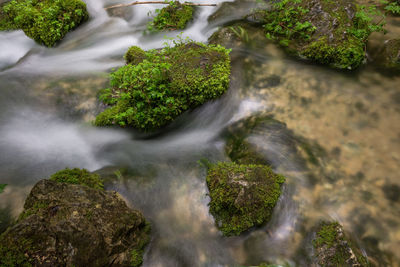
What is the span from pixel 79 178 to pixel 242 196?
2214mm

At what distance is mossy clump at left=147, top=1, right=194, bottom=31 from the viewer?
6684 mm

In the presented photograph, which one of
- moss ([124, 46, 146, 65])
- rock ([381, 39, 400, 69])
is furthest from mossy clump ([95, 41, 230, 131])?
rock ([381, 39, 400, 69])

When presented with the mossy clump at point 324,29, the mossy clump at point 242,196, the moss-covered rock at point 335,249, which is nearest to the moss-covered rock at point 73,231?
the mossy clump at point 242,196

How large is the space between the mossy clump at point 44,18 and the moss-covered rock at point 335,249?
7015mm

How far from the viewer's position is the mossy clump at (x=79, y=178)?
11.3 ft

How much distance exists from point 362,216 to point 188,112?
304cm

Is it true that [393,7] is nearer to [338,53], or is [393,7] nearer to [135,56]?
[338,53]

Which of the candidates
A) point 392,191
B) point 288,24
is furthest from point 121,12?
point 392,191

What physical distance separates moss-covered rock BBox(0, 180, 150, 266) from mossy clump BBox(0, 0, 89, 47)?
4.99 meters

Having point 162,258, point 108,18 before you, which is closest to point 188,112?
point 162,258

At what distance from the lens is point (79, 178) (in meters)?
3.51

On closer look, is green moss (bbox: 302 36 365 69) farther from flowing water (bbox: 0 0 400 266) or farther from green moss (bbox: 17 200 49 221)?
green moss (bbox: 17 200 49 221)

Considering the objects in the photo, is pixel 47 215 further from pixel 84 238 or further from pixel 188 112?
pixel 188 112

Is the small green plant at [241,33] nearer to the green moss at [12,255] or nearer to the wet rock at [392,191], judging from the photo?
the wet rock at [392,191]
